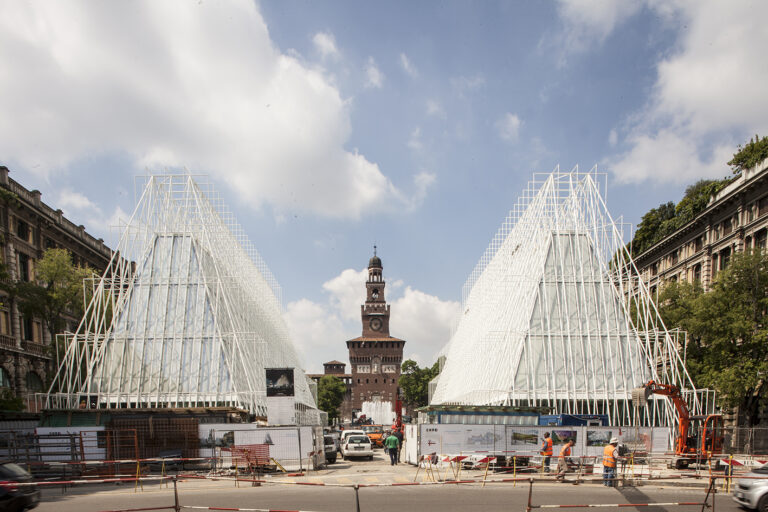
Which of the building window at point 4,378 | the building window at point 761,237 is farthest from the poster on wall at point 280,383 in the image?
the building window at point 761,237

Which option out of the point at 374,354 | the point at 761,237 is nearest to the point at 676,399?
the point at 761,237

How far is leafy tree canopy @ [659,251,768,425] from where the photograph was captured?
3606cm

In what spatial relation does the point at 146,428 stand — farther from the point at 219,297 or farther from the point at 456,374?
the point at 456,374

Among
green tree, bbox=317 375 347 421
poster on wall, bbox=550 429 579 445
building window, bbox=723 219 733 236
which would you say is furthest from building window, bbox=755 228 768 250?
green tree, bbox=317 375 347 421

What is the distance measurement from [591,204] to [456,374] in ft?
75.9

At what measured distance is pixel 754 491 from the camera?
15359 mm

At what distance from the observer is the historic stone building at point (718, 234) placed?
140 ft

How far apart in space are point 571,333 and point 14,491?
3211 cm

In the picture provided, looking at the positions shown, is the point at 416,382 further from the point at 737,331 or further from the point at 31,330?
the point at 737,331

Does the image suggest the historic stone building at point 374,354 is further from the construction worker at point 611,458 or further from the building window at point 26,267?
the construction worker at point 611,458

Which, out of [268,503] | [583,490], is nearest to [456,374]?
[583,490]

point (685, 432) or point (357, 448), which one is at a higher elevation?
point (685, 432)

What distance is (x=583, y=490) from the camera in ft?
63.7

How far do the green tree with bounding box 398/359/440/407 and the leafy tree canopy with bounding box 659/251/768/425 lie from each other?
91549 millimetres
